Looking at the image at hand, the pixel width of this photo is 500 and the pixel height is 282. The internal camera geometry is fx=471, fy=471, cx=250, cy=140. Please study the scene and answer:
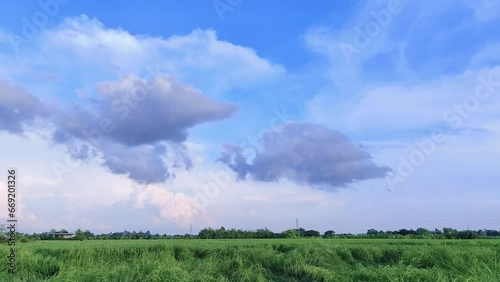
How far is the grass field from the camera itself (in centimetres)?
936

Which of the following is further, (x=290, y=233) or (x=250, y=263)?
(x=290, y=233)

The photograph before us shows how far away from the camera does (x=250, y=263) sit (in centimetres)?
1166

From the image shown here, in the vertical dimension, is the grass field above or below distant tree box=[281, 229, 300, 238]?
below

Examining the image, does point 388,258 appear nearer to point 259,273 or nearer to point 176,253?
point 259,273

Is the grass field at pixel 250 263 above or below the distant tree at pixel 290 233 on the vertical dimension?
below

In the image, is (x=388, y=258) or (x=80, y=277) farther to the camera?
(x=388, y=258)

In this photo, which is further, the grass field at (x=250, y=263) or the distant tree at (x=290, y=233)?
the distant tree at (x=290, y=233)

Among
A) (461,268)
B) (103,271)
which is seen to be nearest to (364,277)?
(461,268)

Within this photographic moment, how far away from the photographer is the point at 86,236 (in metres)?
25.2

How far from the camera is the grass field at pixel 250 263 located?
936 cm

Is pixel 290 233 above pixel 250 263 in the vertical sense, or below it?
above

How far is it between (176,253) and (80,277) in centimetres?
406

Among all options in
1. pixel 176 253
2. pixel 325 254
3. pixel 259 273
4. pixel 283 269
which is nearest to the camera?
pixel 259 273

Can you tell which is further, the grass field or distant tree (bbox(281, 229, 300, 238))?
distant tree (bbox(281, 229, 300, 238))
